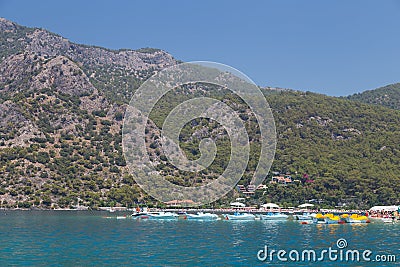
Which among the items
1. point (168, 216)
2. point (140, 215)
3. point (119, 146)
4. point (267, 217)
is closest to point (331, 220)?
point (267, 217)

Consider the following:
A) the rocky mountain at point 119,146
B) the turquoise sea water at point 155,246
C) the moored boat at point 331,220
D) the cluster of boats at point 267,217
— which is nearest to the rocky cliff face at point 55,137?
the rocky mountain at point 119,146

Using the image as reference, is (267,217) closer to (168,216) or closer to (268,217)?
(268,217)

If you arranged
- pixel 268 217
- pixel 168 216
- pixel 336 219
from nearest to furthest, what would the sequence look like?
1. pixel 336 219
2. pixel 168 216
3. pixel 268 217

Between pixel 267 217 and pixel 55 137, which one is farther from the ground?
pixel 55 137

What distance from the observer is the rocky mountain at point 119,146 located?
132375 millimetres

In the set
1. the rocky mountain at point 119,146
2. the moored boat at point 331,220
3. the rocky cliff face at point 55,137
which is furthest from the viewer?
the rocky cliff face at point 55,137

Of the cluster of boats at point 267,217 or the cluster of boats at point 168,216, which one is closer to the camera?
the cluster of boats at point 267,217

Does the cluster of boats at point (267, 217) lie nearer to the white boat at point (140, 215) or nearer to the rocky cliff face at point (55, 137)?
the white boat at point (140, 215)

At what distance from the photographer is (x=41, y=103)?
163750 mm

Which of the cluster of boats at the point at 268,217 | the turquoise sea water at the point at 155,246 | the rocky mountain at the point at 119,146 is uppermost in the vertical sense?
the rocky mountain at the point at 119,146

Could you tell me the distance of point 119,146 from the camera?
15912 cm

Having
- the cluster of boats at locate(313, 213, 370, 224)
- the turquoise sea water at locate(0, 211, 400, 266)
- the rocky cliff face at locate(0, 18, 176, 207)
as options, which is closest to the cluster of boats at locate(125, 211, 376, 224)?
the cluster of boats at locate(313, 213, 370, 224)

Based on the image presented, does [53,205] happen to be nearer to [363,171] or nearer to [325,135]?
[363,171]

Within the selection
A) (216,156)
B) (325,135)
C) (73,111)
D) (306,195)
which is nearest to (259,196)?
(306,195)
